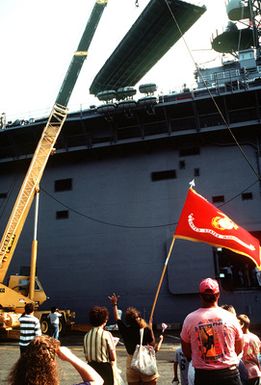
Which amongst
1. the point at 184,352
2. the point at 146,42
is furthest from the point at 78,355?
the point at 146,42

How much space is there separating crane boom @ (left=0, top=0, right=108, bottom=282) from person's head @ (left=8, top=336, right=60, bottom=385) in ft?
52.2

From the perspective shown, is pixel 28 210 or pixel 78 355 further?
pixel 28 210

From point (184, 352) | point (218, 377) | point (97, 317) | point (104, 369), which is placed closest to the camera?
point (218, 377)

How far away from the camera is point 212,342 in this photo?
3.86 metres

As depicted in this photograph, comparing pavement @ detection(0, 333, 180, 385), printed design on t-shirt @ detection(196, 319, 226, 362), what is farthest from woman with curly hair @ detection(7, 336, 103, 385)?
pavement @ detection(0, 333, 180, 385)

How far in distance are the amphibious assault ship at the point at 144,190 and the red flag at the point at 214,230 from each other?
13.6m

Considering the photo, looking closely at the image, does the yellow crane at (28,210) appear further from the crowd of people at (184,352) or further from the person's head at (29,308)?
the crowd of people at (184,352)

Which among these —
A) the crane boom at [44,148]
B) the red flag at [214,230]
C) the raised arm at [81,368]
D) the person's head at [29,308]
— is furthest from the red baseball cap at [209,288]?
the crane boom at [44,148]

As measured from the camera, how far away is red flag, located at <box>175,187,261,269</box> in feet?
25.9

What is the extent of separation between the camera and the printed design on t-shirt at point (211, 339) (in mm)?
3828

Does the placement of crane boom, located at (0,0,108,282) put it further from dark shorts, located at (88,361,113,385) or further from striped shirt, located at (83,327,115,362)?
dark shorts, located at (88,361,113,385)

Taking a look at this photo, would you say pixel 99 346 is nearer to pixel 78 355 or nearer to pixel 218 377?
pixel 218 377

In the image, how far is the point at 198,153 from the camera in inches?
953

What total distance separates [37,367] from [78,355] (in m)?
11.2
